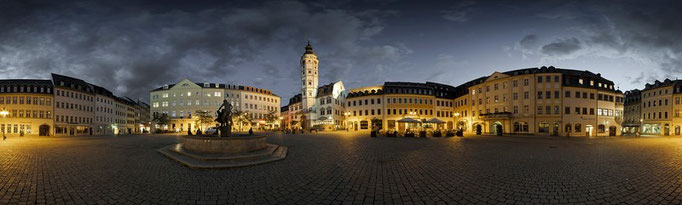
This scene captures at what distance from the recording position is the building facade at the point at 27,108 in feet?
169

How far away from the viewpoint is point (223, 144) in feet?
44.2

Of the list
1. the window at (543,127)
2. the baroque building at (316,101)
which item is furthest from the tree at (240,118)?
the window at (543,127)

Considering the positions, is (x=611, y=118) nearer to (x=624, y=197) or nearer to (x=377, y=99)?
(x=377, y=99)

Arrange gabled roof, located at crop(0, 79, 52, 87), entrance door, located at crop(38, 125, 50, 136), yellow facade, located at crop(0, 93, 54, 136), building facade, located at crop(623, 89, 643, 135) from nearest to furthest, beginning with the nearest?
yellow facade, located at crop(0, 93, 54, 136) → entrance door, located at crop(38, 125, 50, 136) → gabled roof, located at crop(0, 79, 52, 87) → building facade, located at crop(623, 89, 643, 135)

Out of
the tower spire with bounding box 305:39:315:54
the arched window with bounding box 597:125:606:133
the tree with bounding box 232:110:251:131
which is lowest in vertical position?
the arched window with bounding box 597:125:606:133

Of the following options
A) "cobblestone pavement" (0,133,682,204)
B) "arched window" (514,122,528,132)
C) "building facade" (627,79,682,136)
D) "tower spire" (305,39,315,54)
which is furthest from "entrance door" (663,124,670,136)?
"tower spire" (305,39,315,54)

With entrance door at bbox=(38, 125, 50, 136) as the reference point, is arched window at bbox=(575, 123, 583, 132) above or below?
above

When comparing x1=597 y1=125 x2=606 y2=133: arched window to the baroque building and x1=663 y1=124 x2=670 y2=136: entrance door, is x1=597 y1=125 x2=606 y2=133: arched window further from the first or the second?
the baroque building

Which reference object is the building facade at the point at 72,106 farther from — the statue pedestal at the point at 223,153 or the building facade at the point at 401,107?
the statue pedestal at the point at 223,153

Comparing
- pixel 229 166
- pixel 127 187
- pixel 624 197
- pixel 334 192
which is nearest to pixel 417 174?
pixel 334 192

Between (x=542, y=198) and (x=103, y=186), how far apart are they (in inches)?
423

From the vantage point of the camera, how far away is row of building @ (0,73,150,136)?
5172cm

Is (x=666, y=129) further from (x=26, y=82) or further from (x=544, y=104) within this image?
(x=26, y=82)

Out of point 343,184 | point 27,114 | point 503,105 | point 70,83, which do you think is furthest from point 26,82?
point 503,105
